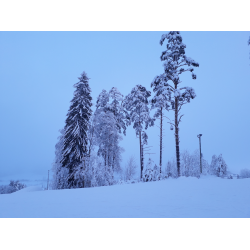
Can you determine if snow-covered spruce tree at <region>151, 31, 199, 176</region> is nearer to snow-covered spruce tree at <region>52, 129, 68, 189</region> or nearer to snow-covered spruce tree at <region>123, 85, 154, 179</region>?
snow-covered spruce tree at <region>123, 85, 154, 179</region>

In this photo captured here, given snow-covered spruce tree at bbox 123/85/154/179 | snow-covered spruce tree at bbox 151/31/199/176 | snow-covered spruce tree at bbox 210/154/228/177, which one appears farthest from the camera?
snow-covered spruce tree at bbox 210/154/228/177

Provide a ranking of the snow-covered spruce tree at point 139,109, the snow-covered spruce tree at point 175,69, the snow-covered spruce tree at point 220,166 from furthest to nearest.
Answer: the snow-covered spruce tree at point 220,166 → the snow-covered spruce tree at point 139,109 → the snow-covered spruce tree at point 175,69

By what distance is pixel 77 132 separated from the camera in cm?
Answer: 1745

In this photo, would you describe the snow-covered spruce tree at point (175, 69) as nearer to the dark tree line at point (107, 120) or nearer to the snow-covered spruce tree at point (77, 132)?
the dark tree line at point (107, 120)

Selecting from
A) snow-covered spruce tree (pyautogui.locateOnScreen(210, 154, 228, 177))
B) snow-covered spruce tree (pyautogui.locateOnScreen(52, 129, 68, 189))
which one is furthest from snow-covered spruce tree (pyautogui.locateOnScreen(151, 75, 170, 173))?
snow-covered spruce tree (pyautogui.locateOnScreen(210, 154, 228, 177))

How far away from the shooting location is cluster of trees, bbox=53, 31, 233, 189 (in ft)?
51.7

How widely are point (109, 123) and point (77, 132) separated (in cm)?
556

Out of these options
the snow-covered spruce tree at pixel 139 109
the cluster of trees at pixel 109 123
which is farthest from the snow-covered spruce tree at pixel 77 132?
the snow-covered spruce tree at pixel 139 109

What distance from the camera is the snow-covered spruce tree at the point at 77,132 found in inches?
686

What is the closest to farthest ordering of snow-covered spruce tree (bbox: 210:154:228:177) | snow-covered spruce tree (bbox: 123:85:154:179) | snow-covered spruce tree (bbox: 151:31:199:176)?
snow-covered spruce tree (bbox: 151:31:199:176) < snow-covered spruce tree (bbox: 123:85:154:179) < snow-covered spruce tree (bbox: 210:154:228:177)

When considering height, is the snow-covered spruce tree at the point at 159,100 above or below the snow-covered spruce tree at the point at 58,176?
above
